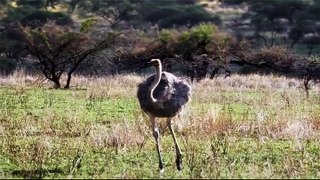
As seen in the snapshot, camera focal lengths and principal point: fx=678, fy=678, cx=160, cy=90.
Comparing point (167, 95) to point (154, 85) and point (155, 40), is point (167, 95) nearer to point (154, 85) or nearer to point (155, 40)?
point (154, 85)

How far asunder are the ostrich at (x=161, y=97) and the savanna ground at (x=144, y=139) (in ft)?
1.91

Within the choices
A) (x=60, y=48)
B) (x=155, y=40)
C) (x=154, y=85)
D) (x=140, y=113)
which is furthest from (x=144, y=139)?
(x=155, y=40)

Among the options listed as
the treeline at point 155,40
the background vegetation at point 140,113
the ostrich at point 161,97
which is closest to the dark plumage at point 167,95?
the ostrich at point 161,97

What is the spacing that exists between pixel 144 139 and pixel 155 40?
20.6 m

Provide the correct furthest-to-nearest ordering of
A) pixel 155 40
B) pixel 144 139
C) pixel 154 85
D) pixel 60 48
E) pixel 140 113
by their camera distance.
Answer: pixel 155 40, pixel 60 48, pixel 140 113, pixel 144 139, pixel 154 85

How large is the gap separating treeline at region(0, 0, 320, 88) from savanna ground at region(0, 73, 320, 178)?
750 cm

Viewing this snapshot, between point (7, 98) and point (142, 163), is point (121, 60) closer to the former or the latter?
point (7, 98)

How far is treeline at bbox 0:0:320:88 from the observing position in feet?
84.5

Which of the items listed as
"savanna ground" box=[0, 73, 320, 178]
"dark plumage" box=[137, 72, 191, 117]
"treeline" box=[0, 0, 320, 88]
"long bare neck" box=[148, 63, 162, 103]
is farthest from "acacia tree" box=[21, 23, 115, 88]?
"long bare neck" box=[148, 63, 162, 103]

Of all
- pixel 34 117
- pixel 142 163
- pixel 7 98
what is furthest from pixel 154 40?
pixel 142 163

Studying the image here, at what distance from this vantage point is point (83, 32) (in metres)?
26.4

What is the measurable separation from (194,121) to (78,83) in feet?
40.9

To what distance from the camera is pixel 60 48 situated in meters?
25.4

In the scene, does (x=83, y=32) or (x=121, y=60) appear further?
(x=121, y=60)
